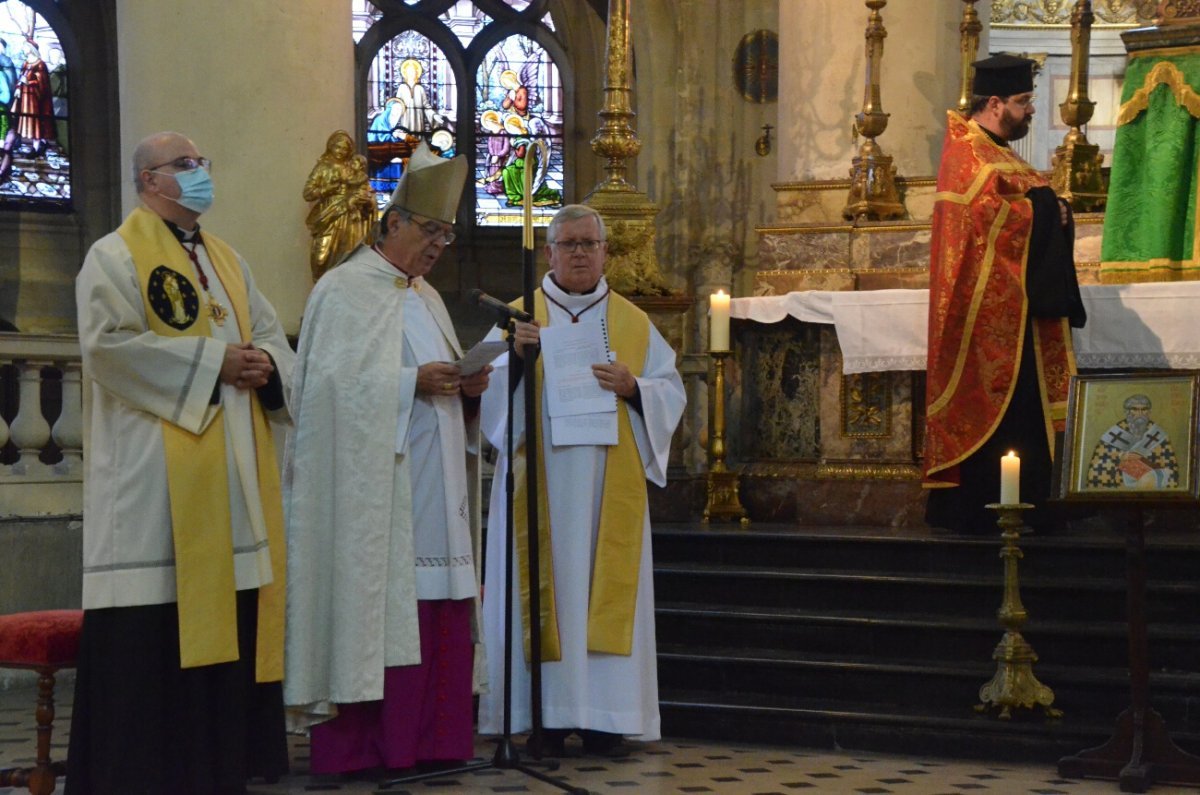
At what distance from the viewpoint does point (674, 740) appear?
23.1 ft

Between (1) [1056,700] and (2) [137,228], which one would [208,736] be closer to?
(2) [137,228]

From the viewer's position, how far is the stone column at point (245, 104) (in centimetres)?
909

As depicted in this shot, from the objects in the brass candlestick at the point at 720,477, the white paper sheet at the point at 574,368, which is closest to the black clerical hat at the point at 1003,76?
the brass candlestick at the point at 720,477

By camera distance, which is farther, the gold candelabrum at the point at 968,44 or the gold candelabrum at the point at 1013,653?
the gold candelabrum at the point at 968,44

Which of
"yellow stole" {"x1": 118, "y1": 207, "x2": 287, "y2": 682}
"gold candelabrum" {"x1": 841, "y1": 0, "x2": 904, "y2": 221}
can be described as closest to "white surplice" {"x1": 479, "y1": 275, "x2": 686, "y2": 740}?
"yellow stole" {"x1": 118, "y1": 207, "x2": 287, "y2": 682}

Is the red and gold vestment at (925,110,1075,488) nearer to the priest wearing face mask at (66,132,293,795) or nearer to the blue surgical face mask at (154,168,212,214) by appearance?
the priest wearing face mask at (66,132,293,795)

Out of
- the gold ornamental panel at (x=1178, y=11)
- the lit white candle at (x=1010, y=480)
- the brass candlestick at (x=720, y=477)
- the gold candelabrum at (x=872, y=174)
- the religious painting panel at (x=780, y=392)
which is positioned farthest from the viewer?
the gold candelabrum at (x=872, y=174)

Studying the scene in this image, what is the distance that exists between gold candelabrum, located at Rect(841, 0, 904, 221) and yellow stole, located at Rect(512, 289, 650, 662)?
3.13 meters

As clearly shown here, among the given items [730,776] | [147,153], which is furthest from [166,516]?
[730,776]

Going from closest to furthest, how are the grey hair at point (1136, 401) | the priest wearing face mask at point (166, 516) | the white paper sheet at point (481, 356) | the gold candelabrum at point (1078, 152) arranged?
the priest wearing face mask at point (166, 516), the white paper sheet at point (481, 356), the grey hair at point (1136, 401), the gold candelabrum at point (1078, 152)

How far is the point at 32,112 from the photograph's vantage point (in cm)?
1606

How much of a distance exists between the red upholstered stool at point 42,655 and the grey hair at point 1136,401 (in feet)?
11.0

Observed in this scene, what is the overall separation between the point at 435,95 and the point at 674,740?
10.8 meters

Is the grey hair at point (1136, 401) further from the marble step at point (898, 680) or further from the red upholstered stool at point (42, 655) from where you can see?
the red upholstered stool at point (42, 655)
